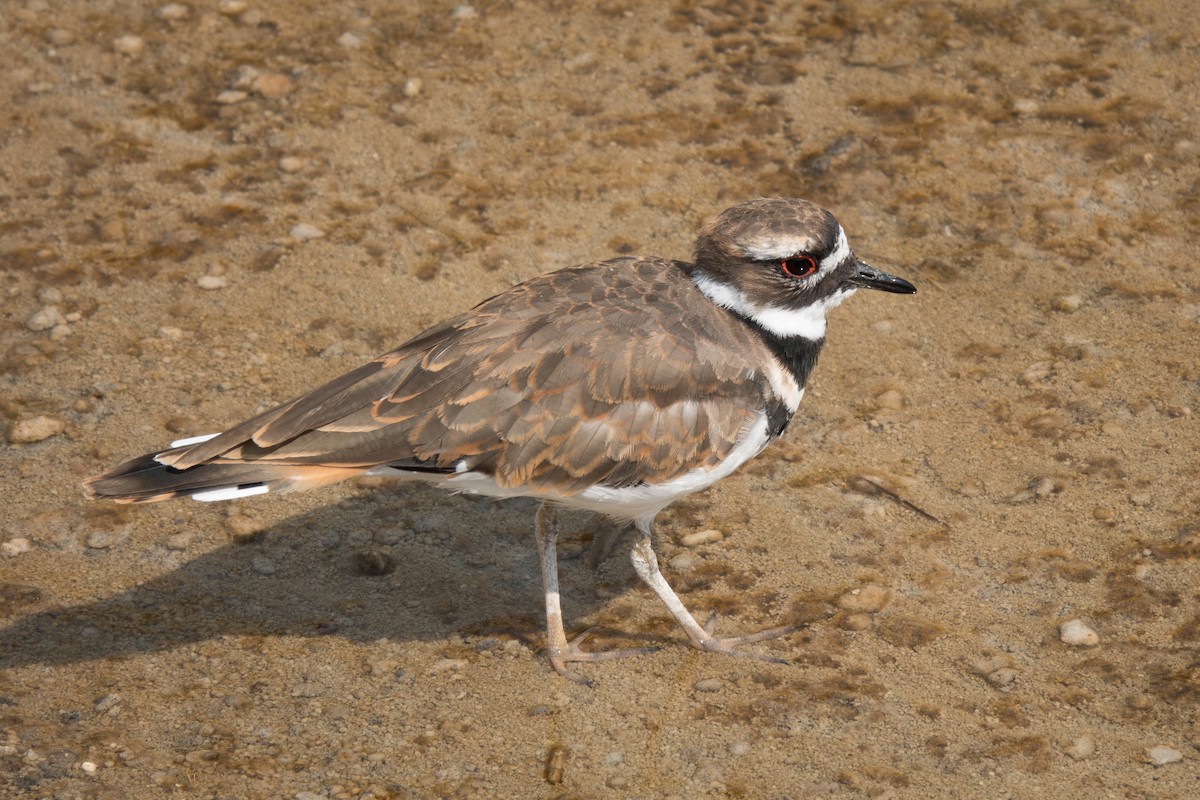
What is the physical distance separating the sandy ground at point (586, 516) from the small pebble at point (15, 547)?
1 cm

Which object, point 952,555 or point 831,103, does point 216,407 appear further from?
point 831,103

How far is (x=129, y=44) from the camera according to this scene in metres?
9.16

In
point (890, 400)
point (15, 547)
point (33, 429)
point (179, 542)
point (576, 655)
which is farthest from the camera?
point (890, 400)

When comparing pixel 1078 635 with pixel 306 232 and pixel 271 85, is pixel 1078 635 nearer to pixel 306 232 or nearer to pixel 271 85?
pixel 306 232

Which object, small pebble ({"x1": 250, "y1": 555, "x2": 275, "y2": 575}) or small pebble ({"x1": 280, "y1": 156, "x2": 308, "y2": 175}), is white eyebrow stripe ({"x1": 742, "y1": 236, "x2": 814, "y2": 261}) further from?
small pebble ({"x1": 280, "y1": 156, "x2": 308, "y2": 175})

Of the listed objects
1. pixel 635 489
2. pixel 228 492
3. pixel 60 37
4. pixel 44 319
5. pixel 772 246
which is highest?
pixel 772 246

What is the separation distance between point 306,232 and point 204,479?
290 centimetres

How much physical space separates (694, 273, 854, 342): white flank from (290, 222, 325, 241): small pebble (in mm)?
2964

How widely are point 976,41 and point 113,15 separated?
20.0ft

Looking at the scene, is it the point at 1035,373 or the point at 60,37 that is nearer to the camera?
the point at 1035,373

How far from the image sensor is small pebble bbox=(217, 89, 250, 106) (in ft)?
28.7

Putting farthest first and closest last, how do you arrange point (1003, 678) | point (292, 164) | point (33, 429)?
point (292, 164)
point (33, 429)
point (1003, 678)

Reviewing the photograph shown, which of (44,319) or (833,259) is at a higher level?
(833,259)


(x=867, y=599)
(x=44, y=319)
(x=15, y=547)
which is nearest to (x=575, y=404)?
(x=867, y=599)
